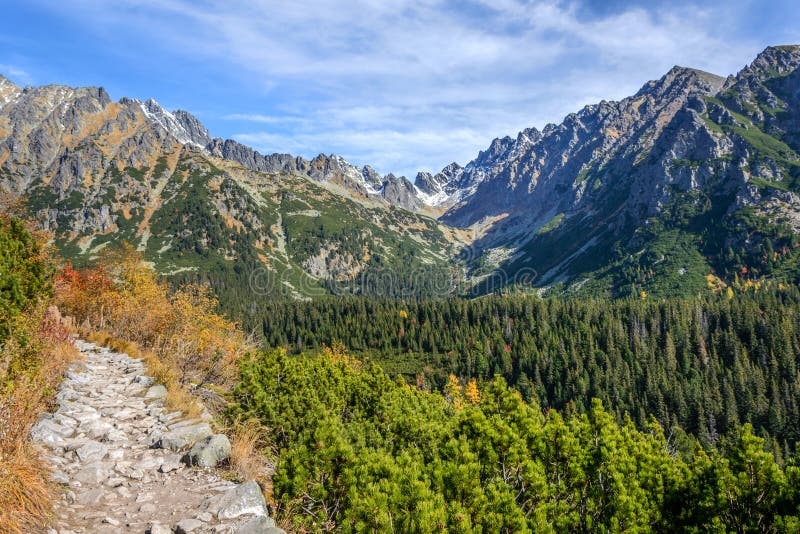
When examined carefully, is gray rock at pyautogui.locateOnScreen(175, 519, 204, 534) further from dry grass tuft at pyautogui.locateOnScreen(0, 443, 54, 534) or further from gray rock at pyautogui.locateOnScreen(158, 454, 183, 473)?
gray rock at pyautogui.locateOnScreen(158, 454, 183, 473)

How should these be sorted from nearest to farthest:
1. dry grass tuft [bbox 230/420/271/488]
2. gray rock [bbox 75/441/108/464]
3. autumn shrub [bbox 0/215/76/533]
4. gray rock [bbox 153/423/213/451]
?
autumn shrub [bbox 0/215/76/533]
gray rock [bbox 75/441/108/464]
dry grass tuft [bbox 230/420/271/488]
gray rock [bbox 153/423/213/451]

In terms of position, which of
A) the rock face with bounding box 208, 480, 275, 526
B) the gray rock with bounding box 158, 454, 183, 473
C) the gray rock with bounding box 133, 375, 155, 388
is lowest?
the rock face with bounding box 208, 480, 275, 526

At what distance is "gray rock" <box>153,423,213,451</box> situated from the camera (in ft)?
34.9

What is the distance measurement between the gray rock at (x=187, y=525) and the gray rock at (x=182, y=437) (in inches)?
121

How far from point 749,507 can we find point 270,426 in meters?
13.8

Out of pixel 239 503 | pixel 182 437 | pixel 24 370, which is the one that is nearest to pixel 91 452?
pixel 182 437

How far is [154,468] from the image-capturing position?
31.7 ft

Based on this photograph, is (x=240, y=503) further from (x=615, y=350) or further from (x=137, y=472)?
(x=615, y=350)

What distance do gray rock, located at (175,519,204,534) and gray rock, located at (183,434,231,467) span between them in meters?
2.23

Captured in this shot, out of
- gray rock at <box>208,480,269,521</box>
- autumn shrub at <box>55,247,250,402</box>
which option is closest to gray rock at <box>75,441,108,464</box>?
gray rock at <box>208,480,269,521</box>

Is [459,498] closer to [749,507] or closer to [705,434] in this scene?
[749,507]

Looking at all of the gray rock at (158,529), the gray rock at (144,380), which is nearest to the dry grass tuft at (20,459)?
the gray rock at (158,529)

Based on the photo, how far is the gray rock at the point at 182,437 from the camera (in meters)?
10.6

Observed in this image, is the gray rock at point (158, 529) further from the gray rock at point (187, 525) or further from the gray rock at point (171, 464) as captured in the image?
the gray rock at point (171, 464)
